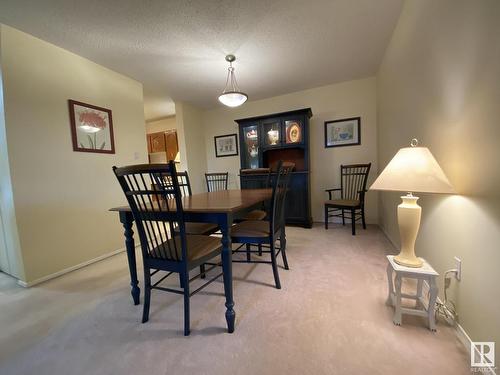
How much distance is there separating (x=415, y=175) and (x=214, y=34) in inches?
83.6

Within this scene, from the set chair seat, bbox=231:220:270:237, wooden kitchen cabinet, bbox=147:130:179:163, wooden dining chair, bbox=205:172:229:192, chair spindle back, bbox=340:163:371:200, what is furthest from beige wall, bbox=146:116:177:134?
chair seat, bbox=231:220:270:237

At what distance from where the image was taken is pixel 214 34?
6.75 ft

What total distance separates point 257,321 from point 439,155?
1553mm

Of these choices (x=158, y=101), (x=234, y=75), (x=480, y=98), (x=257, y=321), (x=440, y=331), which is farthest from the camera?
(x=158, y=101)

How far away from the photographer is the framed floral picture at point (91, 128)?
2301 mm

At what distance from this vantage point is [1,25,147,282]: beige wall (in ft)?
6.21

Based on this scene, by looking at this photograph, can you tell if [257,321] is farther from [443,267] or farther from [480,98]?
[480,98]

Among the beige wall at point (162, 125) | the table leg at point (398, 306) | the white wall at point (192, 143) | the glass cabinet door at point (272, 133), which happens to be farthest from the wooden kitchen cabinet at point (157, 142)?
the table leg at point (398, 306)

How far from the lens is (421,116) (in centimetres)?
156

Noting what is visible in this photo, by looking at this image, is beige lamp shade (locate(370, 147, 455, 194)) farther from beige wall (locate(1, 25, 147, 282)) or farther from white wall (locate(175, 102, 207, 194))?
white wall (locate(175, 102, 207, 194))

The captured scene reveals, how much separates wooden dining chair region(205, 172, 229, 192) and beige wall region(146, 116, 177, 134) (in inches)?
65.4

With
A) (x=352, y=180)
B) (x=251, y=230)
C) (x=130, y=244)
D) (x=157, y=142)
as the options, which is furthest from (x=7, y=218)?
(x=352, y=180)

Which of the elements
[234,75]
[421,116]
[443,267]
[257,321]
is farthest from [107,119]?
[443,267]

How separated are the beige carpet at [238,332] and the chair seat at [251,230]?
439 mm
